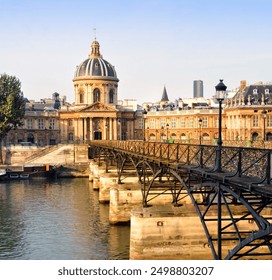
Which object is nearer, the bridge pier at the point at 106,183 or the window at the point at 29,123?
the bridge pier at the point at 106,183

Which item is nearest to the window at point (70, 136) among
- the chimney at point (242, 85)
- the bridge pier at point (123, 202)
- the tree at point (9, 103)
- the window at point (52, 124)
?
the window at point (52, 124)

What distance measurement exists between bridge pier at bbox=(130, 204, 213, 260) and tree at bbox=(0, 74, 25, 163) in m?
60.6

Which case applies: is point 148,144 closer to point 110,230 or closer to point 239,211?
point 239,211

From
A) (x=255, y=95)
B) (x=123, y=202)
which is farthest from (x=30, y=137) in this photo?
(x=123, y=202)

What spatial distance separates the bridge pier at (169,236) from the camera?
2748cm

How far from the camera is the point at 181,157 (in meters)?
23.5

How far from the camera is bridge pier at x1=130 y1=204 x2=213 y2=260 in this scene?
27484 mm

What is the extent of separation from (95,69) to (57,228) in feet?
289

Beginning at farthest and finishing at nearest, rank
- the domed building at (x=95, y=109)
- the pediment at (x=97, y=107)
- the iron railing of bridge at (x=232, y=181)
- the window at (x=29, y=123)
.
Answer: the window at (x=29, y=123), the domed building at (x=95, y=109), the pediment at (x=97, y=107), the iron railing of bridge at (x=232, y=181)

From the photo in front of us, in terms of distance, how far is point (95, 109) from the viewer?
11781 cm

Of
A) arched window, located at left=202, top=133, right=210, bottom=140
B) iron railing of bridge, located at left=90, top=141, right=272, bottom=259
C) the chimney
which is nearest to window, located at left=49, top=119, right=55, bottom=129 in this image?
arched window, located at left=202, top=133, right=210, bottom=140

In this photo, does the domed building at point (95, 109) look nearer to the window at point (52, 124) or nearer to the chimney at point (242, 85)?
the window at point (52, 124)

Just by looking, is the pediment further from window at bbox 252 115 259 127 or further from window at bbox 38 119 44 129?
window at bbox 252 115 259 127

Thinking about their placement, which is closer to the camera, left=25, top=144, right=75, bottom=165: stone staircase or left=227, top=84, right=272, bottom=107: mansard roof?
left=25, top=144, right=75, bottom=165: stone staircase
